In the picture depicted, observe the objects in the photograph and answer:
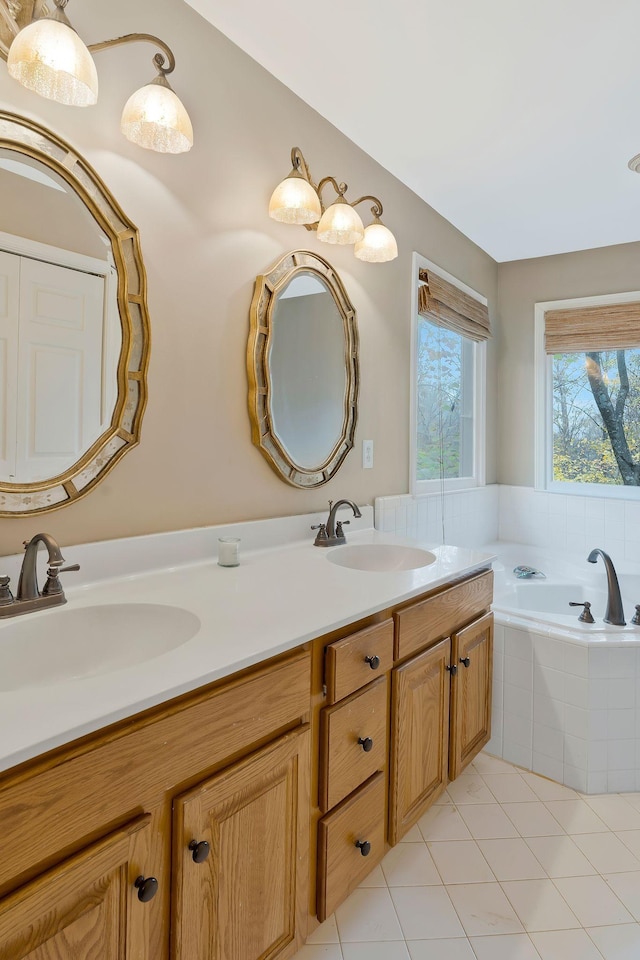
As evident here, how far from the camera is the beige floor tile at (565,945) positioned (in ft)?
4.24

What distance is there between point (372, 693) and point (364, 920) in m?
0.61

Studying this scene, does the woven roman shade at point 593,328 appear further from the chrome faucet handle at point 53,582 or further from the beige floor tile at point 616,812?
Answer: the chrome faucet handle at point 53,582

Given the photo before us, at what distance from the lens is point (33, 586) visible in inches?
43.7

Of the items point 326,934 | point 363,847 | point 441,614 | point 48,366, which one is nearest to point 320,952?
point 326,934

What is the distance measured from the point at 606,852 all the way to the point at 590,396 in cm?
250

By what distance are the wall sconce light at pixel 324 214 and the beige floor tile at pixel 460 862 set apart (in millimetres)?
1998

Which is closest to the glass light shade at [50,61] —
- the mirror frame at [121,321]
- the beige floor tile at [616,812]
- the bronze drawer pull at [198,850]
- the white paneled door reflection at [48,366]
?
the mirror frame at [121,321]

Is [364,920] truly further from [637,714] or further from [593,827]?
[637,714]

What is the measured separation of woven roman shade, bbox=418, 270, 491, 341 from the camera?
262 cm

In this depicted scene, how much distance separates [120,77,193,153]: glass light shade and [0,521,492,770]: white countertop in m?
1.01

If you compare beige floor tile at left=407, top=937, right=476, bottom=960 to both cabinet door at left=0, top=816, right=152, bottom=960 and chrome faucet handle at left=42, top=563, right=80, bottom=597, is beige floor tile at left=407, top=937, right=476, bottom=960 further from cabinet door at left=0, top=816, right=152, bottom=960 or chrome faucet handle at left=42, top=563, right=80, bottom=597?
chrome faucet handle at left=42, top=563, right=80, bottom=597

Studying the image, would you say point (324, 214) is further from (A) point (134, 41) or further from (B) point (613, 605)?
(B) point (613, 605)

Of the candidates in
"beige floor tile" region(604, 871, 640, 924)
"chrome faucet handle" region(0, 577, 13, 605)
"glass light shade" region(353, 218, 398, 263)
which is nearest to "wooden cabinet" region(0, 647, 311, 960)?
"chrome faucet handle" region(0, 577, 13, 605)

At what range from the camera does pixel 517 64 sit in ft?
5.63
